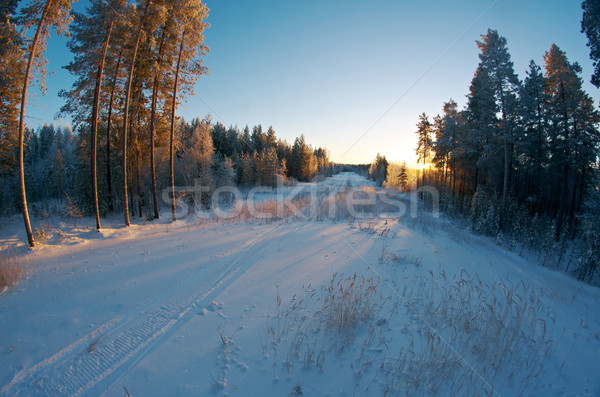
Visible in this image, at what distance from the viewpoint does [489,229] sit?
18469 millimetres

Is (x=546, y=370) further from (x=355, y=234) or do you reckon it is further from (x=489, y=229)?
(x=489, y=229)

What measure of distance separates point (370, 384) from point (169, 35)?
19.1 meters

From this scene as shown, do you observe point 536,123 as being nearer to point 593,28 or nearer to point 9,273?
point 593,28

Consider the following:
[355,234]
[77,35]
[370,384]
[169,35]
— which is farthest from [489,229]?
[77,35]

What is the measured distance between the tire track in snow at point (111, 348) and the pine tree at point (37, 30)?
8.06 meters

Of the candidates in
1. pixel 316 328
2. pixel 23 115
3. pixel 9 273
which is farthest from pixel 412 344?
pixel 23 115

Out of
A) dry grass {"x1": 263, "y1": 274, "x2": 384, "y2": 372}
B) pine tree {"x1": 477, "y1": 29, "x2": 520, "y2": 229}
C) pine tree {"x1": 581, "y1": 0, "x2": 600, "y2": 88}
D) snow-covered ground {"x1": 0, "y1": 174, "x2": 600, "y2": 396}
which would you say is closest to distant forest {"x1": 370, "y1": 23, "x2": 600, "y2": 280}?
pine tree {"x1": 477, "y1": 29, "x2": 520, "y2": 229}

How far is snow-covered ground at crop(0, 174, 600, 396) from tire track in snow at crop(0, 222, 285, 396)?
0.02 m

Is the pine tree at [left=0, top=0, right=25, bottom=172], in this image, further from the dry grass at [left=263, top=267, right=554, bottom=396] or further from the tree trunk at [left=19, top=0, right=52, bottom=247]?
the dry grass at [left=263, top=267, right=554, bottom=396]

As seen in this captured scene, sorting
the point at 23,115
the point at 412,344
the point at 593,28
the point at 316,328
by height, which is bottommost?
the point at 316,328

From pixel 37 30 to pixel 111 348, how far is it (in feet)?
41.3

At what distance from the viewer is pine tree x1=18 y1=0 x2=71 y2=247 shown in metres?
8.55

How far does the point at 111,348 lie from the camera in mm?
3609

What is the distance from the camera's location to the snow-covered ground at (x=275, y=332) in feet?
10.1
